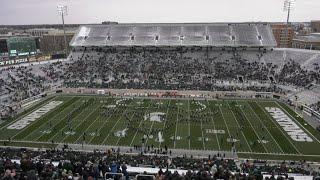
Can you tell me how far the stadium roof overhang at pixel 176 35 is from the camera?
2761 inches

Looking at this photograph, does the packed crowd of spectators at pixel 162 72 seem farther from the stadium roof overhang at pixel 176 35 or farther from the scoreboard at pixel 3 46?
the scoreboard at pixel 3 46

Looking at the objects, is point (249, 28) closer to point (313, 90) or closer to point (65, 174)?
point (313, 90)

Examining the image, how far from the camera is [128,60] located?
2517 inches

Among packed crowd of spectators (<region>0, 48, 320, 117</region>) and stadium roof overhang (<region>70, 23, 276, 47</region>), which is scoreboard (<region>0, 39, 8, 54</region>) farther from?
packed crowd of spectators (<region>0, 48, 320, 117</region>)

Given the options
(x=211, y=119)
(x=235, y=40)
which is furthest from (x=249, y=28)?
(x=211, y=119)

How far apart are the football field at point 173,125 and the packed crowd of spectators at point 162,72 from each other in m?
5.63

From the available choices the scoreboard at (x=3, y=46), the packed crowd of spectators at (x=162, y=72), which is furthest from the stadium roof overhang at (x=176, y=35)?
the scoreboard at (x=3, y=46)

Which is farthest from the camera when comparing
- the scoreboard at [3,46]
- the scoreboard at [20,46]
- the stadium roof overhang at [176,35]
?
the scoreboard at [3,46]

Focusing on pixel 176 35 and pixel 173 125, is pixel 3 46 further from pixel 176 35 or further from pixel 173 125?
pixel 173 125

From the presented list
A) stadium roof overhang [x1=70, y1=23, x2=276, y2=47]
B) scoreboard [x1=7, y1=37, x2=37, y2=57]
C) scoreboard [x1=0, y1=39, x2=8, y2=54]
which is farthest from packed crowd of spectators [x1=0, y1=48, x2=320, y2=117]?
scoreboard [x1=0, y1=39, x2=8, y2=54]

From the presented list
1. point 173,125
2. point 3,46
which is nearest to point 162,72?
point 173,125

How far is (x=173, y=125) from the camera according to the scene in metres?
34.8

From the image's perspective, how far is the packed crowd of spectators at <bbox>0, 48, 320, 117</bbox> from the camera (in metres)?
50.0

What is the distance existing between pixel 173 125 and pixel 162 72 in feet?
75.2
